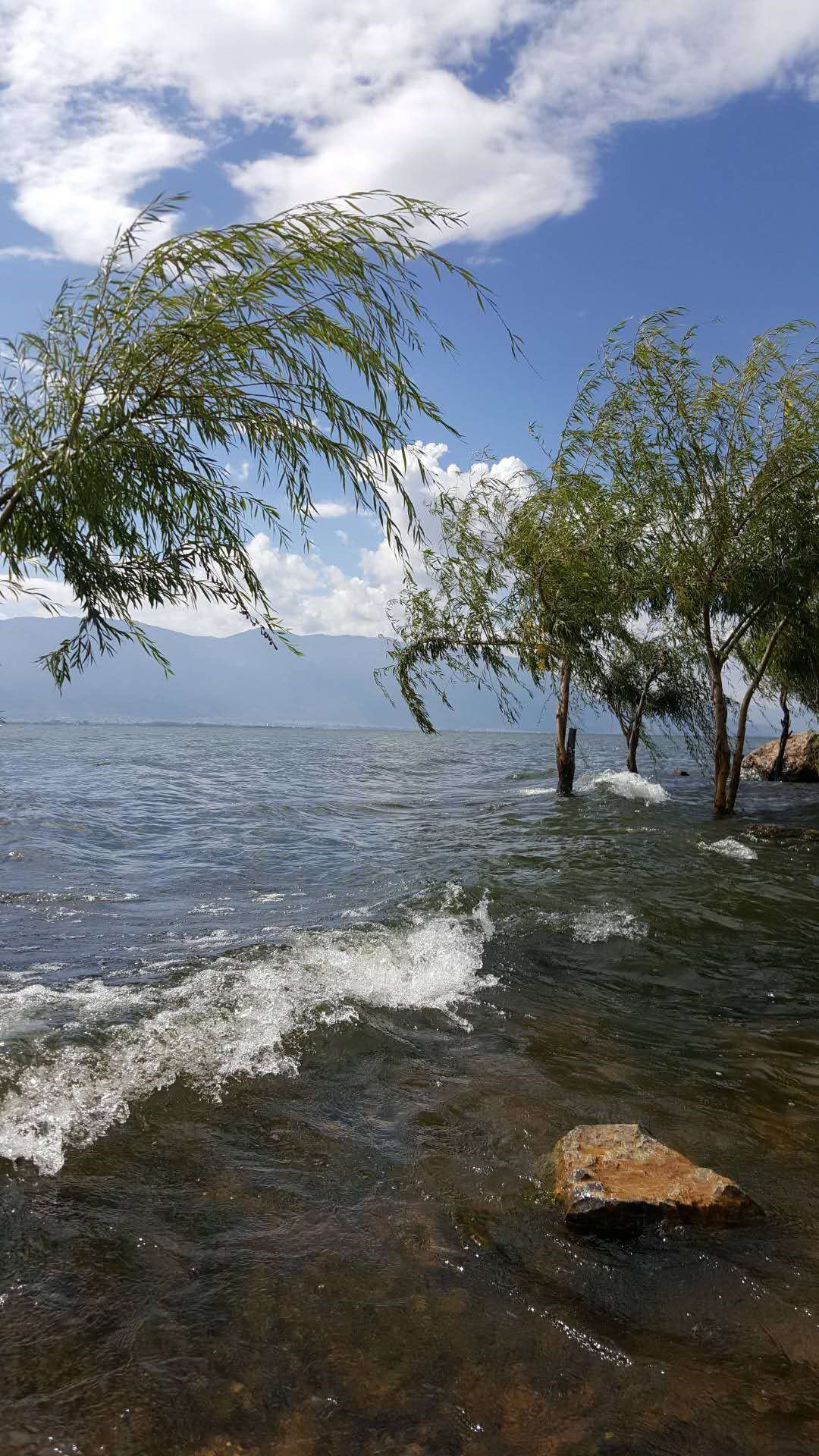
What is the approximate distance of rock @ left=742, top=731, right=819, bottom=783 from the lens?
1597 inches

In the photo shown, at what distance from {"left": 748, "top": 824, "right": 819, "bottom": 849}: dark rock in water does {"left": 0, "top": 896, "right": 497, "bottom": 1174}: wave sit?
Result: 1346 centimetres

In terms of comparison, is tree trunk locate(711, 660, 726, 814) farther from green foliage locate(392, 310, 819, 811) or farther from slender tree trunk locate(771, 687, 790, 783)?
slender tree trunk locate(771, 687, 790, 783)

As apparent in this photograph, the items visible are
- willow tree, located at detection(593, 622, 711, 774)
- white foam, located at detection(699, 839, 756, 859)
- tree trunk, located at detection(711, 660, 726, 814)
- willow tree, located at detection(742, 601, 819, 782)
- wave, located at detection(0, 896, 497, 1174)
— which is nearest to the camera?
wave, located at detection(0, 896, 497, 1174)

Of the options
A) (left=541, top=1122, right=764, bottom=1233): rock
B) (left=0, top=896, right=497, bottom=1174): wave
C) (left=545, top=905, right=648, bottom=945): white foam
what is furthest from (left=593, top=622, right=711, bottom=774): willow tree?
(left=541, top=1122, right=764, bottom=1233): rock

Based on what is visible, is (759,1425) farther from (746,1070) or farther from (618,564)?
(618,564)

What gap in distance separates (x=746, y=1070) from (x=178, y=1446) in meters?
5.51

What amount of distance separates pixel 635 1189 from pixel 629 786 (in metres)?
30.0

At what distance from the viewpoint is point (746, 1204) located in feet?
14.6

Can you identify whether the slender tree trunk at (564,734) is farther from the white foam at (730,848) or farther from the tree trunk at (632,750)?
the white foam at (730,848)

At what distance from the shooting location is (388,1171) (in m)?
4.83

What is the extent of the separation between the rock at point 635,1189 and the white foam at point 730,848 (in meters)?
14.7

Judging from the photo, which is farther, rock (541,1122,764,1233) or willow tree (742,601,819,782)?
willow tree (742,601,819,782)

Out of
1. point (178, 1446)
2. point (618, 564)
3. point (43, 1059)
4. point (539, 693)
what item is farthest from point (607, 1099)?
point (539, 693)

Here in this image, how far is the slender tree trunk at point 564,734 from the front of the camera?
87.4 ft
